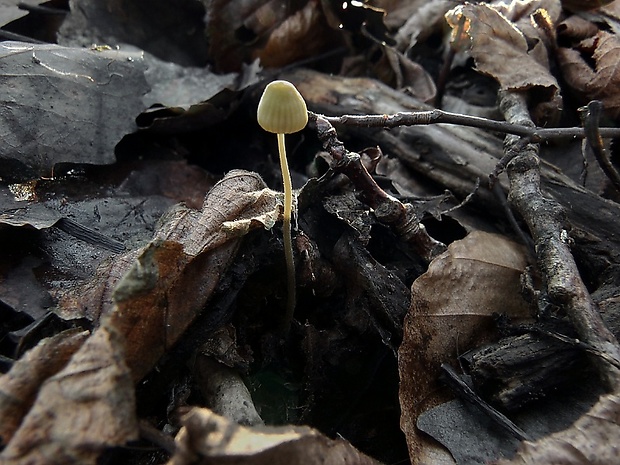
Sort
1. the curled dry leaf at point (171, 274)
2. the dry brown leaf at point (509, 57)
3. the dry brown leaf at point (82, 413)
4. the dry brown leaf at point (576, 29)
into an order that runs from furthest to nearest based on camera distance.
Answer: the dry brown leaf at point (576, 29) → the dry brown leaf at point (509, 57) → the curled dry leaf at point (171, 274) → the dry brown leaf at point (82, 413)

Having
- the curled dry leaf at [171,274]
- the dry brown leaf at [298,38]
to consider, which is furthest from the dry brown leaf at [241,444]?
the dry brown leaf at [298,38]

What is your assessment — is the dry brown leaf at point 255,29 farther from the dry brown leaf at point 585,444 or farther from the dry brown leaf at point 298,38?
the dry brown leaf at point 585,444

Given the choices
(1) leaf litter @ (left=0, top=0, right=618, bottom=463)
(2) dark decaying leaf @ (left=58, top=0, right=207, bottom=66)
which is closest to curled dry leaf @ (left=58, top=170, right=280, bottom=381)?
(1) leaf litter @ (left=0, top=0, right=618, bottom=463)

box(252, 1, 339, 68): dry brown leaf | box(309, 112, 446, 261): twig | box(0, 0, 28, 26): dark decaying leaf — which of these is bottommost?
box(309, 112, 446, 261): twig

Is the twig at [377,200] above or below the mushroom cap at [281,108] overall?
below

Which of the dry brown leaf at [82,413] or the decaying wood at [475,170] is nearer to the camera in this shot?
the dry brown leaf at [82,413]

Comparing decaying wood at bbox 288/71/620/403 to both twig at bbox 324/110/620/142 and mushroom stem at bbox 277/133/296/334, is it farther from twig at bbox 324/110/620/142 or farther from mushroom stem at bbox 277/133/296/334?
mushroom stem at bbox 277/133/296/334
